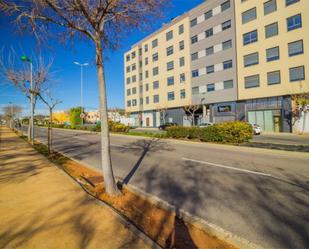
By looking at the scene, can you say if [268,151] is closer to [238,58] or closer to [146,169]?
[146,169]

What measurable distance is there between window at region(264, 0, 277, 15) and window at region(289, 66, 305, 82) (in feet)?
28.6

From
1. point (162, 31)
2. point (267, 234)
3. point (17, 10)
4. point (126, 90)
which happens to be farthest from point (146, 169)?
point (126, 90)

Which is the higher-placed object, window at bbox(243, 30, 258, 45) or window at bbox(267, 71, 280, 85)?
window at bbox(243, 30, 258, 45)

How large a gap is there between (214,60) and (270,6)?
33.3 feet

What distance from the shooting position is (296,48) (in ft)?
80.2

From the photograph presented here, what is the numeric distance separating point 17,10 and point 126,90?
5232 cm

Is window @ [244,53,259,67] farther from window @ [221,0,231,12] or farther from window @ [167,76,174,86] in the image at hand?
window @ [167,76,174,86]

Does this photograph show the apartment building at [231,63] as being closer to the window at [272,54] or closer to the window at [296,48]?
the window at [272,54]

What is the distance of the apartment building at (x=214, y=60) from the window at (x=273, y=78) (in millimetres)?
4875

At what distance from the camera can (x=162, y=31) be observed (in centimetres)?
4350

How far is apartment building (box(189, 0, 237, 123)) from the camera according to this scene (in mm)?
31409

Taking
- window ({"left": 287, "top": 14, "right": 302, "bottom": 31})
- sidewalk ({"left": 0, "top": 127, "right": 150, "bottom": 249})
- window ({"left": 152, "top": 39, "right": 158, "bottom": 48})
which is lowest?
sidewalk ({"left": 0, "top": 127, "right": 150, "bottom": 249})

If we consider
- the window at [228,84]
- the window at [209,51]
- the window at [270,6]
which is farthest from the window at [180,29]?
the window at [270,6]

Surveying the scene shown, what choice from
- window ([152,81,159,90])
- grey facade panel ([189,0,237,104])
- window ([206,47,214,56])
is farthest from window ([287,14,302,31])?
window ([152,81,159,90])
